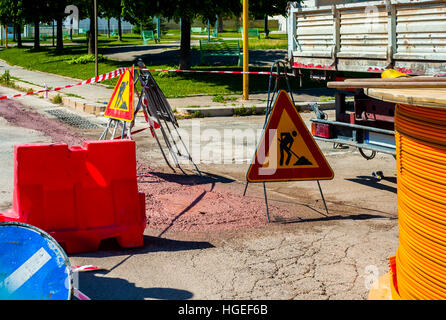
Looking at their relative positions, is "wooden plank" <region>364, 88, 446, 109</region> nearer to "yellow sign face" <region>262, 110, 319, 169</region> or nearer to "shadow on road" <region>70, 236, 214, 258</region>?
"shadow on road" <region>70, 236, 214, 258</region>

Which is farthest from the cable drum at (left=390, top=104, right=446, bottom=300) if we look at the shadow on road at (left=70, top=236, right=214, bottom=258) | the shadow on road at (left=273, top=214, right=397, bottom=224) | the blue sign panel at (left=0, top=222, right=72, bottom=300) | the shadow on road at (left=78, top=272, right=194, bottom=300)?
the shadow on road at (left=273, top=214, right=397, bottom=224)

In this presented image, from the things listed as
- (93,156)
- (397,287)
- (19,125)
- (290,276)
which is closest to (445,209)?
(397,287)

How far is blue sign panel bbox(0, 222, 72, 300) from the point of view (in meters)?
4.22

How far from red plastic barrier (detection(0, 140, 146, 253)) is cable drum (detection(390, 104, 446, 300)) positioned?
2861 mm

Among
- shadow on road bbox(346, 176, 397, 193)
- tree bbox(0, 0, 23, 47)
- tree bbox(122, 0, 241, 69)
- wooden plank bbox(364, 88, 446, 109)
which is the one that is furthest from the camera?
tree bbox(0, 0, 23, 47)

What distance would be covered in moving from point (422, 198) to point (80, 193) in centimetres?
341

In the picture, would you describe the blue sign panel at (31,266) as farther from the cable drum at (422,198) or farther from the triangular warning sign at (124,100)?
the triangular warning sign at (124,100)

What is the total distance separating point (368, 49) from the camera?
10.4 m

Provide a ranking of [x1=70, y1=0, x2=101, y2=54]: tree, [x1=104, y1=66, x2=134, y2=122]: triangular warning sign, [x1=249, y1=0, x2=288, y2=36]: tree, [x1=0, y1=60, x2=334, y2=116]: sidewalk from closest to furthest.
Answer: [x1=104, y1=66, x2=134, y2=122]: triangular warning sign → [x1=0, y1=60, x2=334, y2=116]: sidewalk → [x1=249, y1=0, x2=288, y2=36]: tree → [x1=70, y1=0, x2=101, y2=54]: tree

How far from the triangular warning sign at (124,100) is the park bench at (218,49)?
20142 mm

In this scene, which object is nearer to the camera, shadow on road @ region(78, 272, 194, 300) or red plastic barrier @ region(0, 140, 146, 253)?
shadow on road @ region(78, 272, 194, 300)

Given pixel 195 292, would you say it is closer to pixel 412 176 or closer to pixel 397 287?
pixel 397 287

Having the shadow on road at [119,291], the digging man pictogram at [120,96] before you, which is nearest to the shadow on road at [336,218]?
the shadow on road at [119,291]

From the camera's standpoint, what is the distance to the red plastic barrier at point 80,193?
20.3ft
